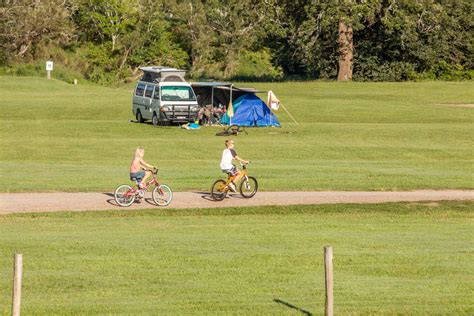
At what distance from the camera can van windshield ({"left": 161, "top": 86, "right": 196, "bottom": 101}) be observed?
53.0 metres

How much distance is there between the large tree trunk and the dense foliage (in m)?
0.67

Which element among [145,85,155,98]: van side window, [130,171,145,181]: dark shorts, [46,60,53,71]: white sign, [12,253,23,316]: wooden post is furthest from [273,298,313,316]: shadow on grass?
[46,60,53,71]: white sign

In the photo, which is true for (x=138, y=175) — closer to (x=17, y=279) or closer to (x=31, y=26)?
(x=17, y=279)

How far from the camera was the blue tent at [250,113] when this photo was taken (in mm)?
53688

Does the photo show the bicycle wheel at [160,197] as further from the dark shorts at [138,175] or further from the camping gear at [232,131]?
the camping gear at [232,131]

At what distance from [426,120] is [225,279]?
135ft

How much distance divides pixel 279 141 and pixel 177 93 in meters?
9.07

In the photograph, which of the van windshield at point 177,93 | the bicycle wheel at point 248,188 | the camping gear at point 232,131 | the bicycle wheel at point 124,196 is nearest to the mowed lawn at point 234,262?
the bicycle wheel at point 124,196

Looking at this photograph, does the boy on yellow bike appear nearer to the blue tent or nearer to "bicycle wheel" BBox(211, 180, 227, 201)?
"bicycle wheel" BBox(211, 180, 227, 201)

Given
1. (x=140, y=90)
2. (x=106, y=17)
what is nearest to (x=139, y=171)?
(x=140, y=90)

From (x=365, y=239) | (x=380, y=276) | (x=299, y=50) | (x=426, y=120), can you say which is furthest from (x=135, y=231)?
(x=299, y=50)

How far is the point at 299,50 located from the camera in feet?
272

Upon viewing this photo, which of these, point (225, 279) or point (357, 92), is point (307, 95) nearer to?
point (357, 92)

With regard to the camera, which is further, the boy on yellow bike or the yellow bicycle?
the yellow bicycle
